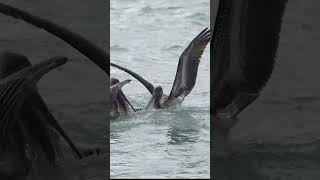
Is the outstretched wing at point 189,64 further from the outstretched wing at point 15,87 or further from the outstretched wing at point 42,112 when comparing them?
the outstretched wing at point 15,87

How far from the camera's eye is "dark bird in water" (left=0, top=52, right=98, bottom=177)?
1158 mm

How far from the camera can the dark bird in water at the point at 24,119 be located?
116 centimetres

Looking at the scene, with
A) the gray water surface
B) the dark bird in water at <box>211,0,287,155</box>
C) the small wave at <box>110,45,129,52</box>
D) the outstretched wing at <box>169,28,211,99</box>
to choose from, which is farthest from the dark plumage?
the small wave at <box>110,45,129,52</box>

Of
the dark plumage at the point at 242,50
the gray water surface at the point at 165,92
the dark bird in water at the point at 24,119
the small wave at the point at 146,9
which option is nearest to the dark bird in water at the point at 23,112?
the dark bird in water at the point at 24,119

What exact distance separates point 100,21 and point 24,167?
59 centimetres

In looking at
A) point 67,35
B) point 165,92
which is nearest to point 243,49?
point 67,35

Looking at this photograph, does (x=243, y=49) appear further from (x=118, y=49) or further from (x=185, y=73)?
(x=118, y=49)

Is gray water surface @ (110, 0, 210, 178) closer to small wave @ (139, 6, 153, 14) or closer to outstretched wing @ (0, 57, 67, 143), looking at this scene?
small wave @ (139, 6, 153, 14)

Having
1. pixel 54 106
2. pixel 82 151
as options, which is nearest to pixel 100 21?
pixel 54 106

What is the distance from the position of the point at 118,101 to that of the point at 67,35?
0.52m

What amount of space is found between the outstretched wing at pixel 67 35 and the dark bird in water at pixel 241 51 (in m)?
0.30

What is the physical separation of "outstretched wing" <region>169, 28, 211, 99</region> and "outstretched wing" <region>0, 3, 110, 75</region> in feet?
2.00

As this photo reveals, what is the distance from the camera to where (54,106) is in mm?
1459

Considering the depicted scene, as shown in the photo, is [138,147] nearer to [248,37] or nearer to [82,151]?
[82,151]
